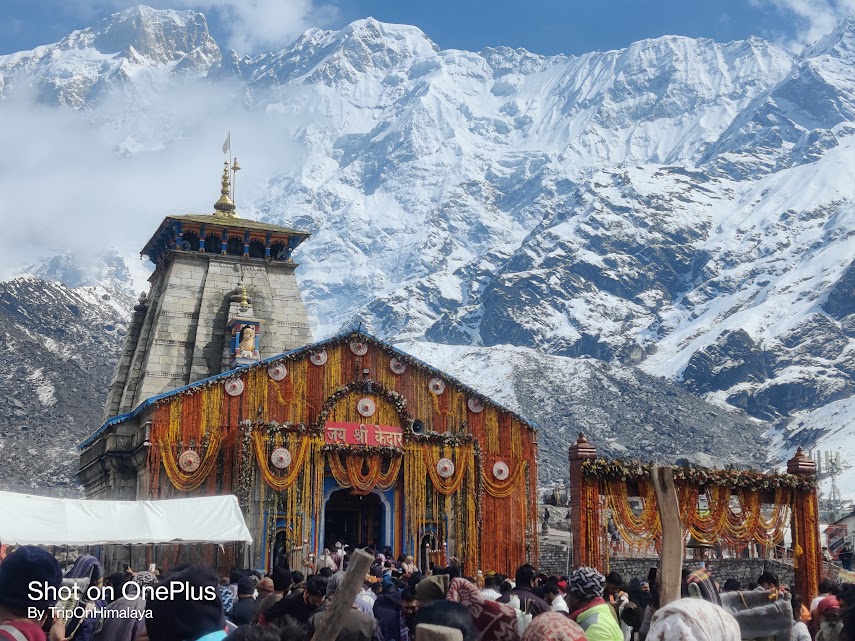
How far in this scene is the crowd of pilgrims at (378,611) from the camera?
603 centimetres

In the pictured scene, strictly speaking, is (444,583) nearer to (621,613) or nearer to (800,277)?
(621,613)

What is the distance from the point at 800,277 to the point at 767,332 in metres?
19.8

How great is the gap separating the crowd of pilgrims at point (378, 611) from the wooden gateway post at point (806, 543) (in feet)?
59.2

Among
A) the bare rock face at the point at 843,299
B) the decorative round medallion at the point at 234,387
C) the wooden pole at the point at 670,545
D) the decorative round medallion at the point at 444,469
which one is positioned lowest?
the wooden pole at the point at 670,545

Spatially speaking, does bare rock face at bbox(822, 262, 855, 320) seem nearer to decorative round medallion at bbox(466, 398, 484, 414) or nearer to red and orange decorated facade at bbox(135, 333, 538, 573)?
decorative round medallion at bbox(466, 398, 484, 414)

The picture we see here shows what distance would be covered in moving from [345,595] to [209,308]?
3496 centimetres

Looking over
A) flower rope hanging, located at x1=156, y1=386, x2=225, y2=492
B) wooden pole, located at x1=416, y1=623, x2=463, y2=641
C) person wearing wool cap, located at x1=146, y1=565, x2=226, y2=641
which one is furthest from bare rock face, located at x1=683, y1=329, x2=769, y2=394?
person wearing wool cap, located at x1=146, y1=565, x2=226, y2=641

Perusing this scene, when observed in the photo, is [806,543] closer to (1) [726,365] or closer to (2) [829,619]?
(2) [829,619]

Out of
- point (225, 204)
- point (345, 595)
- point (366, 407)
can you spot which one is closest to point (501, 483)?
point (366, 407)

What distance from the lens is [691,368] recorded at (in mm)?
174875

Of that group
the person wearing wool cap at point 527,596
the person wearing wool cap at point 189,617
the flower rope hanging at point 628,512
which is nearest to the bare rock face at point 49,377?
the flower rope hanging at point 628,512

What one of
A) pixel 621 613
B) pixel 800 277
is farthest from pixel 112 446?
pixel 800 277

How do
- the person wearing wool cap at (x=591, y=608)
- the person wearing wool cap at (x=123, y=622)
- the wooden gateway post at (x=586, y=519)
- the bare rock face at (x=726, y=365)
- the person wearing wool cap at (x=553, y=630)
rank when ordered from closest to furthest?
the person wearing wool cap at (x=553, y=630) → the person wearing wool cap at (x=591, y=608) → the person wearing wool cap at (x=123, y=622) → the wooden gateway post at (x=586, y=519) → the bare rock face at (x=726, y=365)

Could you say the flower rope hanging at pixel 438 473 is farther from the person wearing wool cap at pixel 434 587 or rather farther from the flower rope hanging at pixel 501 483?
the person wearing wool cap at pixel 434 587
